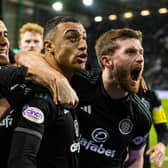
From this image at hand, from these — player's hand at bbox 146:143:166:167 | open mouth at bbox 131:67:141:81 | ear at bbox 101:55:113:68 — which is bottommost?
player's hand at bbox 146:143:166:167

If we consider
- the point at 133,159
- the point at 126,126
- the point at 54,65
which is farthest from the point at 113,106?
the point at 54,65

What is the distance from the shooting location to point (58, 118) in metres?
1.71

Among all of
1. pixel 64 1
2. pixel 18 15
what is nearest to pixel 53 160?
pixel 18 15

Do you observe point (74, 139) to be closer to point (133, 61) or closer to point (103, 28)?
point (133, 61)

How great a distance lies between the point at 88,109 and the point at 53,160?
22.5 inches

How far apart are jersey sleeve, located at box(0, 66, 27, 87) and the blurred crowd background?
926cm

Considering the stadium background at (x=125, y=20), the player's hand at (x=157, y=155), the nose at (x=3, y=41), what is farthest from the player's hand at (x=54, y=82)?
the stadium background at (x=125, y=20)

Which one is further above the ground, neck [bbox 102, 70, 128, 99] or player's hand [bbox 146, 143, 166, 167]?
neck [bbox 102, 70, 128, 99]

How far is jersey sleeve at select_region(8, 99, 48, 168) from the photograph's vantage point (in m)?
1.60

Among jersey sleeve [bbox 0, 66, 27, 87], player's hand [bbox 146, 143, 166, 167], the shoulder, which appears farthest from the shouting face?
jersey sleeve [bbox 0, 66, 27, 87]

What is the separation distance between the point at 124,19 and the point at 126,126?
974cm

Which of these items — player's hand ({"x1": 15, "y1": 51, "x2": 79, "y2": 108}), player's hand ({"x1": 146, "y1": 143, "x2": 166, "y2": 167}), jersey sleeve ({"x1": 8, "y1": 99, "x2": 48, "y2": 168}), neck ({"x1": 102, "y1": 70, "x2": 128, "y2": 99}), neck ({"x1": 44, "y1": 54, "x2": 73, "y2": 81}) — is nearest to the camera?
jersey sleeve ({"x1": 8, "y1": 99, "x2": 48, "y2": 168})

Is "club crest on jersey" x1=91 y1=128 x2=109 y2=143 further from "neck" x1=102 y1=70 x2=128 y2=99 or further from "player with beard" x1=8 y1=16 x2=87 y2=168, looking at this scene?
"player with beard" x1=8 y1=16 x2=87 y2=168

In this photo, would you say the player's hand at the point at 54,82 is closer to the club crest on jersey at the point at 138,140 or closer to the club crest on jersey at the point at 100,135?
the club crest on jersey at the point at 100,135
